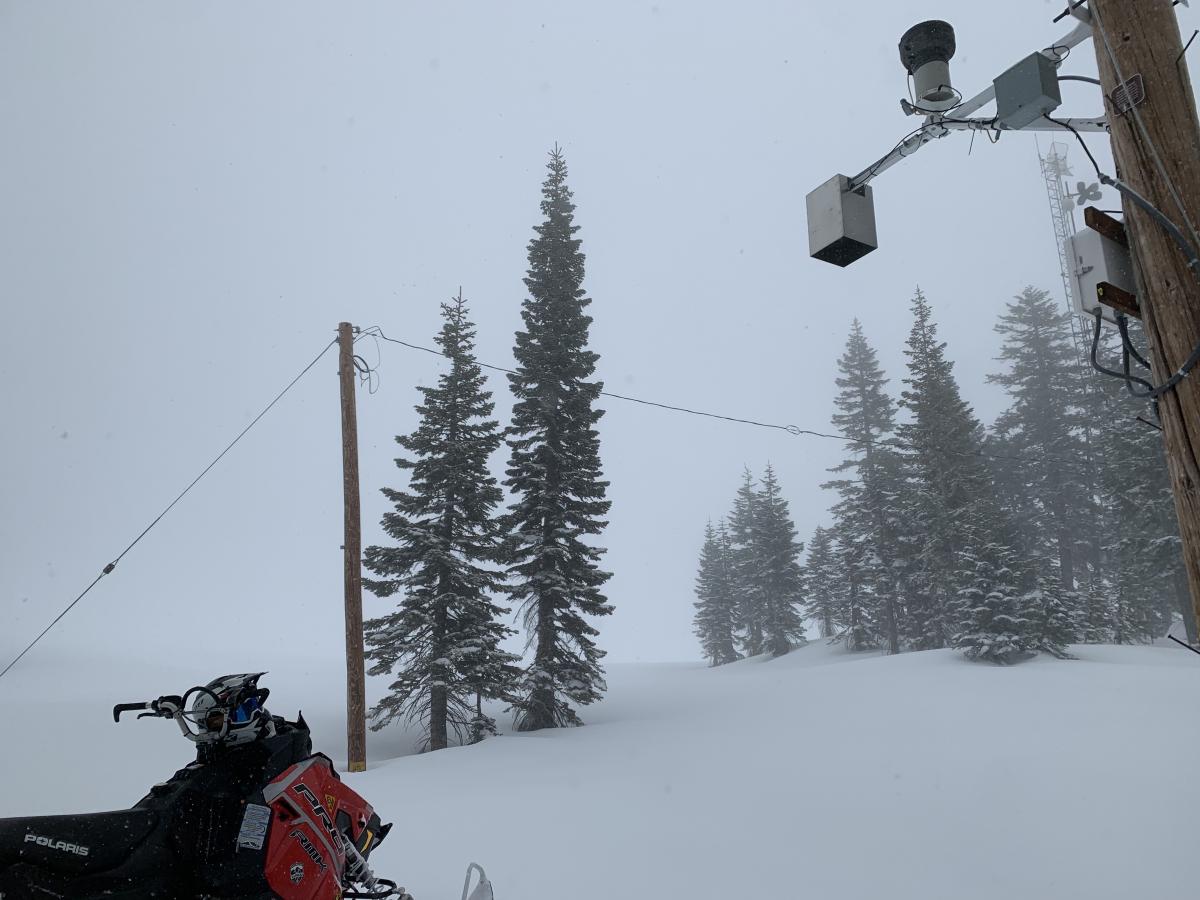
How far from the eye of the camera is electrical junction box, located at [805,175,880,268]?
5625 millimetres

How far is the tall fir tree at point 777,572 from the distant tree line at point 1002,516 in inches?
51.6

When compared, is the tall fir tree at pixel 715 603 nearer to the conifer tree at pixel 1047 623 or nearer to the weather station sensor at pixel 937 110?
the conifer tree at pixel 1047 623

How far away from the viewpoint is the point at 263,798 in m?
3.57

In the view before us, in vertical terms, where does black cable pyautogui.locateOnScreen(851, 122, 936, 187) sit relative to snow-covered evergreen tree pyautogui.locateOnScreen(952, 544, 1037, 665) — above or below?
above

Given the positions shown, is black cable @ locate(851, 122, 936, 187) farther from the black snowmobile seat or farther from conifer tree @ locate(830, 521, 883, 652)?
conifer tree @ locate(830, 521, 883, 652)

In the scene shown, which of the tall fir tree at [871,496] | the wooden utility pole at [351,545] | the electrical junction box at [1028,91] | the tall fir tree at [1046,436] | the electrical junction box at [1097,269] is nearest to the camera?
the electrical junction box at [1097,269]

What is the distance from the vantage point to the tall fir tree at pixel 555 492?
1730cm

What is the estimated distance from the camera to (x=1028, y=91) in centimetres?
435

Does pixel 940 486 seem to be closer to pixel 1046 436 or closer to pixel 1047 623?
pixel 1047 623

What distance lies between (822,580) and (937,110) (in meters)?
38.7

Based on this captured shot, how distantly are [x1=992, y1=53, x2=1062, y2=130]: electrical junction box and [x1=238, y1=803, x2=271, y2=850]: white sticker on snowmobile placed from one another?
237 inches

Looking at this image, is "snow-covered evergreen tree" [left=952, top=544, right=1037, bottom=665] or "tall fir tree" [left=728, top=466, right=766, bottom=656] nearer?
"snow-covered evergreen tree" [left=952, top=544, right=1037, bottom=665]

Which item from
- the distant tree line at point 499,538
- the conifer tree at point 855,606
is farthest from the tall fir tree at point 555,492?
the conifer tree at point 855,606

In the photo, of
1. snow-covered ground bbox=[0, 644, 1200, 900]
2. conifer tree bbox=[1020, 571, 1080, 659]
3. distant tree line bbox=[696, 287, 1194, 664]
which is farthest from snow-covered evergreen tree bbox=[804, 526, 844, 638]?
snow-covered ground bbox=[0, 644, 1200, 900]
